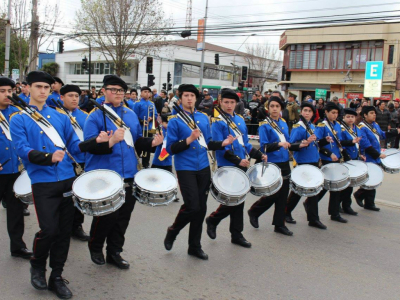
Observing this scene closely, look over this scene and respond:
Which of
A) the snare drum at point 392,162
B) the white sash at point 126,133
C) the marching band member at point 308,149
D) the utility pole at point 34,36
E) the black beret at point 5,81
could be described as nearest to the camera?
the white sash at point 126,133

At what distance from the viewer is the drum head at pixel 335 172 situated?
6.90m

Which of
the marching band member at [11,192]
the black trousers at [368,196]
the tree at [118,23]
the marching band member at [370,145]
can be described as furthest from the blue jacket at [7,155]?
the tree at [118,23]

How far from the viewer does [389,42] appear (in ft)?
127

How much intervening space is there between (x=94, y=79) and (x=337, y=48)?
37.7 metres

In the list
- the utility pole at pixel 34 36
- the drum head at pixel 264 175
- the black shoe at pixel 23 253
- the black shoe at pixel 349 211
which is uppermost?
the utility pole at pixel 34 36

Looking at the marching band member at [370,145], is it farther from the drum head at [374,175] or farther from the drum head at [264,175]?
the drum head at [264,175]

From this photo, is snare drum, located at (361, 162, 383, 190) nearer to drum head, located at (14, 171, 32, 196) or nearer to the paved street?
the paved street

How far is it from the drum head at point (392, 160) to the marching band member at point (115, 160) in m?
5.33

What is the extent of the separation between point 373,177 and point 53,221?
5.72m

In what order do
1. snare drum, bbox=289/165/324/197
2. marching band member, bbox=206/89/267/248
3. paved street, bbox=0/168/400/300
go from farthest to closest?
snare drum, bbox=289/165/324/197, marching band member, bbox=206/89/267/248, paved street, bbox=0/168/400/300

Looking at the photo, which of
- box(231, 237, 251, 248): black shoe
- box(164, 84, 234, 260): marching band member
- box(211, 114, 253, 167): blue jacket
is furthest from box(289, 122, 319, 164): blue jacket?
box(164, 84, 234, 260): marching band member

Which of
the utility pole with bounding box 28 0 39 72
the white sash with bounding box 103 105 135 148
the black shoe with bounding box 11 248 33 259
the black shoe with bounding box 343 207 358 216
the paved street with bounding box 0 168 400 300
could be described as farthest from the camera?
the utility pole with bounding box 28 0 39 72

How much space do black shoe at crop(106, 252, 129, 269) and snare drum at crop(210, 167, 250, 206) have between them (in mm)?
1336

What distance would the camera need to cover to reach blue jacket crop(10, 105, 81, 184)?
3.97 meters
